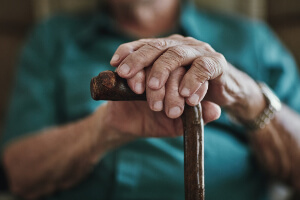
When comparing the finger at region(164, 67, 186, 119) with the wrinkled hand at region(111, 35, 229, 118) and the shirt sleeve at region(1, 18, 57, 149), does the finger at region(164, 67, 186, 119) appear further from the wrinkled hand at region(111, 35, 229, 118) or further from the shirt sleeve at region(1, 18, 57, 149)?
the shirt sleeve at region(1, 18, 57, 149)

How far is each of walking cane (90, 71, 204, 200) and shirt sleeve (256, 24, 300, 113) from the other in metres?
0.44

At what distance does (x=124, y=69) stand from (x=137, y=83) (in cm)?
2

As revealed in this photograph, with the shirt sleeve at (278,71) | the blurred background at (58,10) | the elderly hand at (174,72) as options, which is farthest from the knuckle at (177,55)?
the blurred background at (58,10)

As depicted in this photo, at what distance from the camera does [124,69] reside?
1.05 ft

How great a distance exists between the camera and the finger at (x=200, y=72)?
0.31m

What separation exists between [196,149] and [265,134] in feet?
1.03

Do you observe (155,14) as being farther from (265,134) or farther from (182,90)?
(182,90)

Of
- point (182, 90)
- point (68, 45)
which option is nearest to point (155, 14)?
point (68, 45)

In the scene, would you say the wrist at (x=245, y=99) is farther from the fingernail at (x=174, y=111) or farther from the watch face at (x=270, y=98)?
the fingernail at (x=174, y=111)

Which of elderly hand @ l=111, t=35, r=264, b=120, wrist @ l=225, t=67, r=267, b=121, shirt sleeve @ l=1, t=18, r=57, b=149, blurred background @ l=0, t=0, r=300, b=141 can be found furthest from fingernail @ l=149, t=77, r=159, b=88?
blurred background @ l=0, t=0, r=300, b=141

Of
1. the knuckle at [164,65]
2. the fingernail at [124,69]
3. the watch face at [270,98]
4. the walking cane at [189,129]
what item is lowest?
the watch face at [270,98]

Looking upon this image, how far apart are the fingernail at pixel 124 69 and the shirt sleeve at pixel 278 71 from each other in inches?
18.5

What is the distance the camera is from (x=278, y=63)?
0.75m

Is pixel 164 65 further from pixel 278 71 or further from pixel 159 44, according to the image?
pixel 278 71
